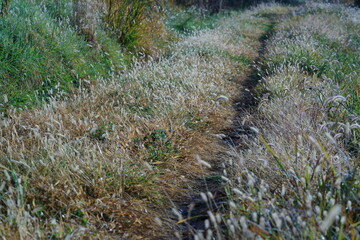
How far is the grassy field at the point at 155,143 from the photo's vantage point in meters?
2.29

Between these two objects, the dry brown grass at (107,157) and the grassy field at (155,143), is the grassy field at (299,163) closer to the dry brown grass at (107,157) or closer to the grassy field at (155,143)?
the grassy field at (155,143)

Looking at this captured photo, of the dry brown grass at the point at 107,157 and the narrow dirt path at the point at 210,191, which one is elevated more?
the dry brown grass at the point at 107,157

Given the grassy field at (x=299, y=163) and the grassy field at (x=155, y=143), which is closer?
the grassy field at (x=299, y=163)

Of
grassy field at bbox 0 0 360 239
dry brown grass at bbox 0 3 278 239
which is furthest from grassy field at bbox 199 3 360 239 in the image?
dry brown grass at bbox 0 3 278 239

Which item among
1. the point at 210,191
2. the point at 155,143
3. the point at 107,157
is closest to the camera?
the point at 210,191

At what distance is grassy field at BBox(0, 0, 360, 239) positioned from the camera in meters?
2.29

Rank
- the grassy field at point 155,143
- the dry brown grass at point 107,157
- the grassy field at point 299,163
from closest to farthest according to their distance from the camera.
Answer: the grassy field at point 299,163
the grassy field at point 155,143
the dry brown grass at point 107,157

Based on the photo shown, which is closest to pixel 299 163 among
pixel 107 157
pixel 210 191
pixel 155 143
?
pixel 210 191

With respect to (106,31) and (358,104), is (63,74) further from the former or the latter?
(358,104)

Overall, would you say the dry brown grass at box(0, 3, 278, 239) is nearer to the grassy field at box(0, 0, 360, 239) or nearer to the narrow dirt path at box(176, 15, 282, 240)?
the grassy field at box(0, 0, 360, 239)

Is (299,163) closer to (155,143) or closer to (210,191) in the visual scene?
(210,191)

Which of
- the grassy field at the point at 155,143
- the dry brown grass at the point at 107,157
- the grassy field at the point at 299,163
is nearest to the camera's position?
the grassy field at the point at 299,163

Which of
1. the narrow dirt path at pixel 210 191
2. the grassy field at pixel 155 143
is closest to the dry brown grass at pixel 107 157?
the grassy field at pixel 155 143

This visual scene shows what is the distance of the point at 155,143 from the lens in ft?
12.9
